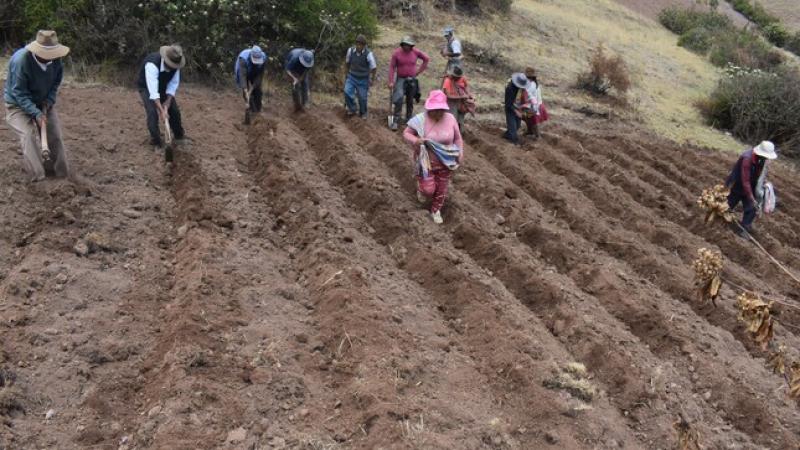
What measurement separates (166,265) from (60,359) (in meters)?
1.49

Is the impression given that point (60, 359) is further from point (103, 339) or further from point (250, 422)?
point (250, 422)

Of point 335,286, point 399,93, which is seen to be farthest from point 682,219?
point 335,286

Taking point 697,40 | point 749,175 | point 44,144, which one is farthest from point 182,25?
point 697,40

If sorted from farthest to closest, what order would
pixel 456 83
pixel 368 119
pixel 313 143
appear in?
pixel 368 119 < pixel 456 83 < pixel 313 143

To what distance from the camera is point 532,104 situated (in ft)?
37.1

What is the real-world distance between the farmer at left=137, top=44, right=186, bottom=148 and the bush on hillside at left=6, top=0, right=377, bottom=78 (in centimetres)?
324

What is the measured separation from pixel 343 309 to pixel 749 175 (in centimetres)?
630

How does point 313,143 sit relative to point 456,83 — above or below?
below

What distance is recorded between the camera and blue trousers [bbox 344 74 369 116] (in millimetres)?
10570

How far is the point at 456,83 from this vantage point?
34.1 ft

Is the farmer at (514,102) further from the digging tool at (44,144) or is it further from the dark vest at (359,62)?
the digging tool at (44,144)

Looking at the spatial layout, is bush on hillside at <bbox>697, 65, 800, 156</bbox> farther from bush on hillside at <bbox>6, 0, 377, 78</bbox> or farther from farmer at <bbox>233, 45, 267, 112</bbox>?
farmer at <bbox>233, 45, 267, 112</bbox>

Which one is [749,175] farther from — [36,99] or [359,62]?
[36,99]

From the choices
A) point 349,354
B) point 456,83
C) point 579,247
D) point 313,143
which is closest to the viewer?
point 349,354
